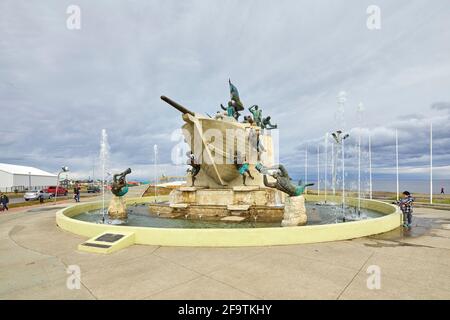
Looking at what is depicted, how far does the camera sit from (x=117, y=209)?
14.9 meters

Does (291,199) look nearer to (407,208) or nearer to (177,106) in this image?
(407,208)

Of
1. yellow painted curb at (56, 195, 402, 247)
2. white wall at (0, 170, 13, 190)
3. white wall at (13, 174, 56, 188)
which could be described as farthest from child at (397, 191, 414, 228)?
white wall at (13, 174, 56, 188)

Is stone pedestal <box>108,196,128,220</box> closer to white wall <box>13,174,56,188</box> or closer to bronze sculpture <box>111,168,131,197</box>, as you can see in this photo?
bronze sculpture <box>111,168,131,197</box>

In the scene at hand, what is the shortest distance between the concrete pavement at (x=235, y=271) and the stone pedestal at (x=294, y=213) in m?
2.90

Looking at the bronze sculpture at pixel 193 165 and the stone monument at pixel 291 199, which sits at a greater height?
the bronze sculpture at pixel 193 165

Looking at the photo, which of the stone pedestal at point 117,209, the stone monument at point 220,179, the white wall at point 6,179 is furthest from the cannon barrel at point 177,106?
the white wall at point 6,179

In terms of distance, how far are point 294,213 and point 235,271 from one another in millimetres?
6346

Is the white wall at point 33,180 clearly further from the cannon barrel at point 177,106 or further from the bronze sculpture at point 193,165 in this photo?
the cannon barrel at point 177,106

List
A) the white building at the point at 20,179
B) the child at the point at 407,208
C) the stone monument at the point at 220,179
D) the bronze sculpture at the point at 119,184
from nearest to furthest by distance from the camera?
the child at the point at 407,208, the bronze sculpture at the point at 119,184, the stone monument at the point at 220,179, the white building at the point at 20,179

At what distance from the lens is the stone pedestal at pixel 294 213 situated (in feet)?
37.3

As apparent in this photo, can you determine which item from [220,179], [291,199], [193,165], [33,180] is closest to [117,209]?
[193,165]

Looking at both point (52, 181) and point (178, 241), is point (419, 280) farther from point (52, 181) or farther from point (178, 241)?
point (52, 181)

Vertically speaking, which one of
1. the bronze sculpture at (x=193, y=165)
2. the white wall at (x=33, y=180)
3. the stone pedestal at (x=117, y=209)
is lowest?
the white wall at (x=33, y=180)
